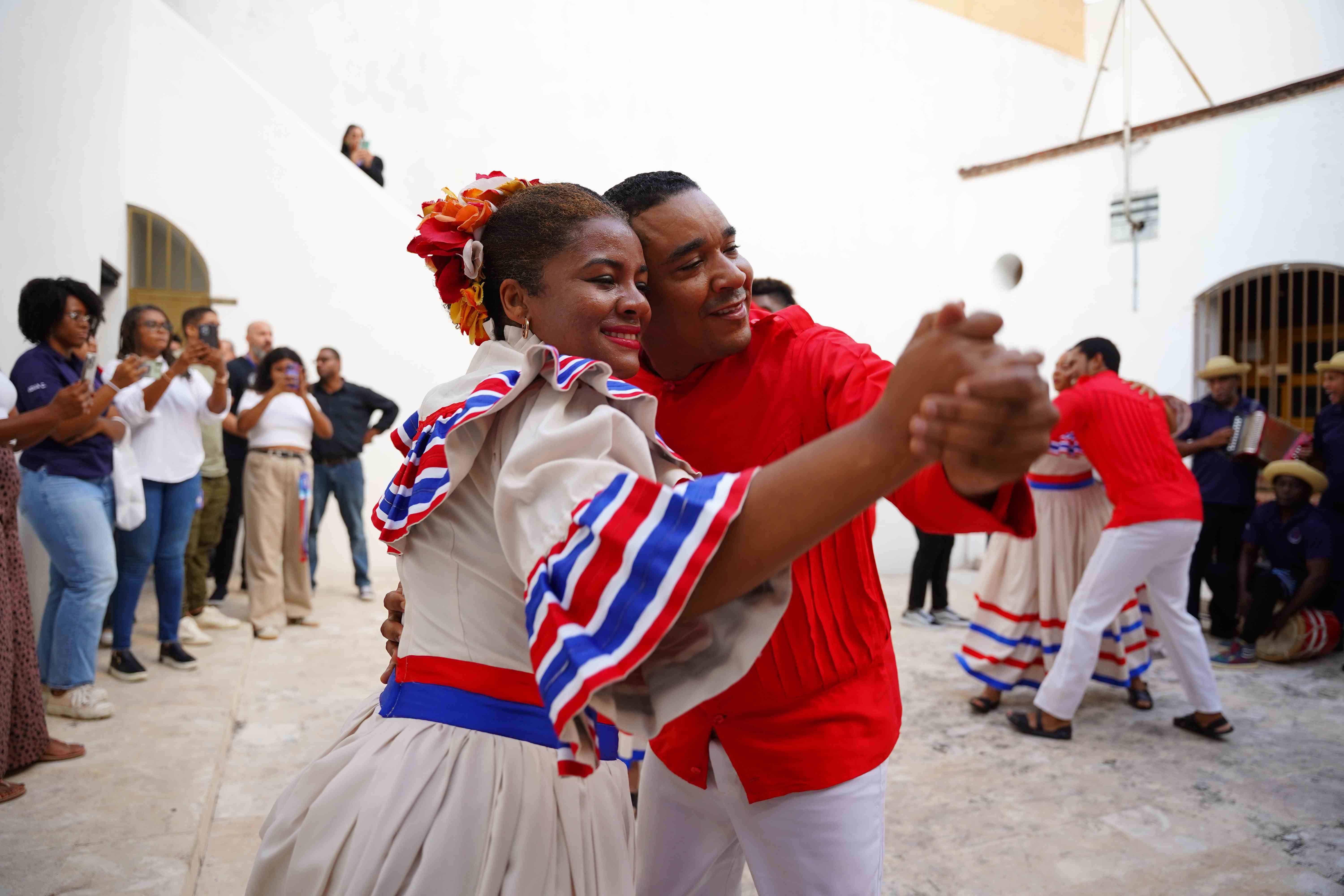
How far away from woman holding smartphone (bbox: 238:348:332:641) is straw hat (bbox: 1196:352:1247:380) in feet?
20.3

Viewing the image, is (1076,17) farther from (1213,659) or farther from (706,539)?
(706,539)

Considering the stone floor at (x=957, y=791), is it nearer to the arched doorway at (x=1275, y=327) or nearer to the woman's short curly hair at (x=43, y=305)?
the woman's short curly hair at (x=43, y=305)

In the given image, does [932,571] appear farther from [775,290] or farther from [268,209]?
[268,209]

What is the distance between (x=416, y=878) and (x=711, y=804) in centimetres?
63

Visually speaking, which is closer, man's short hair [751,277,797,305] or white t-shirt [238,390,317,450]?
man's short hair [751,277,797,305]

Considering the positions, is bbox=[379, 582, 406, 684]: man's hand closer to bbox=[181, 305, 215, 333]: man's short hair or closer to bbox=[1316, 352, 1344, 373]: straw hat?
bbox=[181, 305, 215, 333]: man's short hair

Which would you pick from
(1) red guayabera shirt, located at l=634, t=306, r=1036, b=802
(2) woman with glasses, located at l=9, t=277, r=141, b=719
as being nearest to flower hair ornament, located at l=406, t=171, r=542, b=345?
(1) red guayabera shirt, located at l=634, t=306, r=1036, b=802

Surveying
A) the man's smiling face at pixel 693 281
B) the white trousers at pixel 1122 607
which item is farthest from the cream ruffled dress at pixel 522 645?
the white trousers at pixel 1122 607

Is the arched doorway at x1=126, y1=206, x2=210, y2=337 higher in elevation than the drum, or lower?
higher

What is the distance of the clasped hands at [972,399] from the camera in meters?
0.71

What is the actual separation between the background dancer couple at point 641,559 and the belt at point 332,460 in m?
5.48

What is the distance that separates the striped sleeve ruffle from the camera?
2.64 ft

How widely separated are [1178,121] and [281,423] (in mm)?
7645

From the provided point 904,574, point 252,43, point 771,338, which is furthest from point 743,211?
point 771,338
